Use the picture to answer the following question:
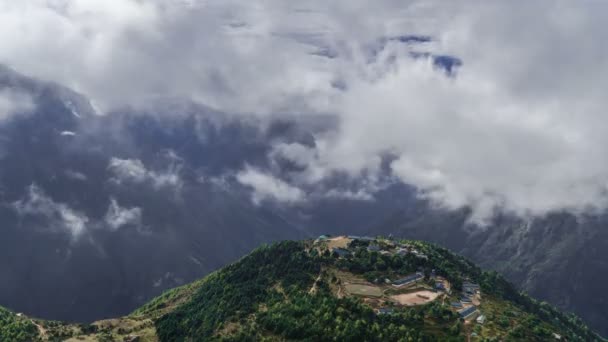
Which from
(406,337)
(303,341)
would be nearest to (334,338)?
(303,341)

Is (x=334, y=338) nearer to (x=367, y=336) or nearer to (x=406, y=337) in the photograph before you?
(x=367, y=336)

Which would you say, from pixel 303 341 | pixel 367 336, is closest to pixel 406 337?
pixel 367 336

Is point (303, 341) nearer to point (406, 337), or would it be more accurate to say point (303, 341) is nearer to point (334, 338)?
point (334, 338)

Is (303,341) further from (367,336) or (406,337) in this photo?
(406,337)
